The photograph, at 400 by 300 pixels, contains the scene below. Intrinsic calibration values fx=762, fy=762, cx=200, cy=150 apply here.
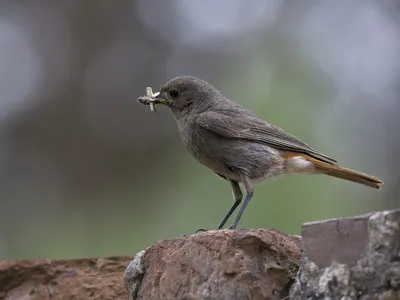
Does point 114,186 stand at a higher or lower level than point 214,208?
higher

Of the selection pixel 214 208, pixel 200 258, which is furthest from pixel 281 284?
pixel 214 208

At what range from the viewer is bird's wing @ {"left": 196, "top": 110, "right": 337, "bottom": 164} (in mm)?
4469

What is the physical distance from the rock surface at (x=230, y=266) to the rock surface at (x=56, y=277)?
1.02m

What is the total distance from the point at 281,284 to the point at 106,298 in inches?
55.1

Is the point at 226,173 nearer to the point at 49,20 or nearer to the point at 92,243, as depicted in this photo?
the point at 92,243

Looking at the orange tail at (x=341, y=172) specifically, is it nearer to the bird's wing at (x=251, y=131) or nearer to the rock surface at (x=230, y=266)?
the bird's wing at (x=251, y=131)

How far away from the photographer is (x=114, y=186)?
39.4 ft

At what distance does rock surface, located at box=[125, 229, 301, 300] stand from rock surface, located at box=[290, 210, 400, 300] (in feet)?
0.52

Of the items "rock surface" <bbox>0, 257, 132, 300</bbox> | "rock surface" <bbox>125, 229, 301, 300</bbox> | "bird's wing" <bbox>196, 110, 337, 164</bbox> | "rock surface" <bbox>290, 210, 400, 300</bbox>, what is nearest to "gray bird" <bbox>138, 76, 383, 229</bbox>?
"bird's wing" <bbox>196, 110, 337, 164</bbox>

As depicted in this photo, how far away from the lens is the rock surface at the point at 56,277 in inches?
163

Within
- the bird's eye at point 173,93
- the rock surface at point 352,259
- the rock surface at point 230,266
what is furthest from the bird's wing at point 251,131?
the rock surface at point 352,259

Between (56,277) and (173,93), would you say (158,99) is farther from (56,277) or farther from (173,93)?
(56,277)

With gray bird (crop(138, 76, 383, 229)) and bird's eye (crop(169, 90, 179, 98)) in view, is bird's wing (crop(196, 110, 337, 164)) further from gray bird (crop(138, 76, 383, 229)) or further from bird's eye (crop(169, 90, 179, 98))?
bird's eye (crop(169, 90, 179, 98))

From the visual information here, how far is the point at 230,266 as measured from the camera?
9.53 ft
